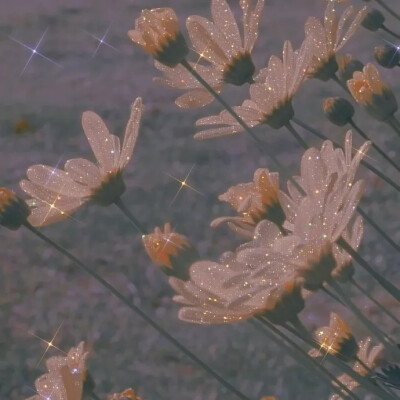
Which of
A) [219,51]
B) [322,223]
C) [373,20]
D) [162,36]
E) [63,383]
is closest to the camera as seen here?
[322,223]

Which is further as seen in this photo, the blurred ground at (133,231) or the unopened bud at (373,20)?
the blurred ground at (133,231)

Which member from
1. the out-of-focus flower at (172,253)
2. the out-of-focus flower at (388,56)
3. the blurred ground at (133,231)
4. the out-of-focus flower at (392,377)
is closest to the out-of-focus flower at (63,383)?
the out-of-focus flower at (172,253)

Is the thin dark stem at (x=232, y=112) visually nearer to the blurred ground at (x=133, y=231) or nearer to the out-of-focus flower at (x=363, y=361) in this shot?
the out-of-focus flower at (x=363, y=361)

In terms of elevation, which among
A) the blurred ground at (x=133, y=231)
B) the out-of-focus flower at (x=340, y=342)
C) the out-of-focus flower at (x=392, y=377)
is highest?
the out-of-focus flower at (x=392, y=377)

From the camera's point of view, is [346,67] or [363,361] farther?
[346,67]

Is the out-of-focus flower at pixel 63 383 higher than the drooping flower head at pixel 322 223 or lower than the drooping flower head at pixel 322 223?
lower

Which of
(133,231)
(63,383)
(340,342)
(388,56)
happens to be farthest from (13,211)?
(133,231)

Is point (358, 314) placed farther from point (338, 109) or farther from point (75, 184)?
point (338, 109)
